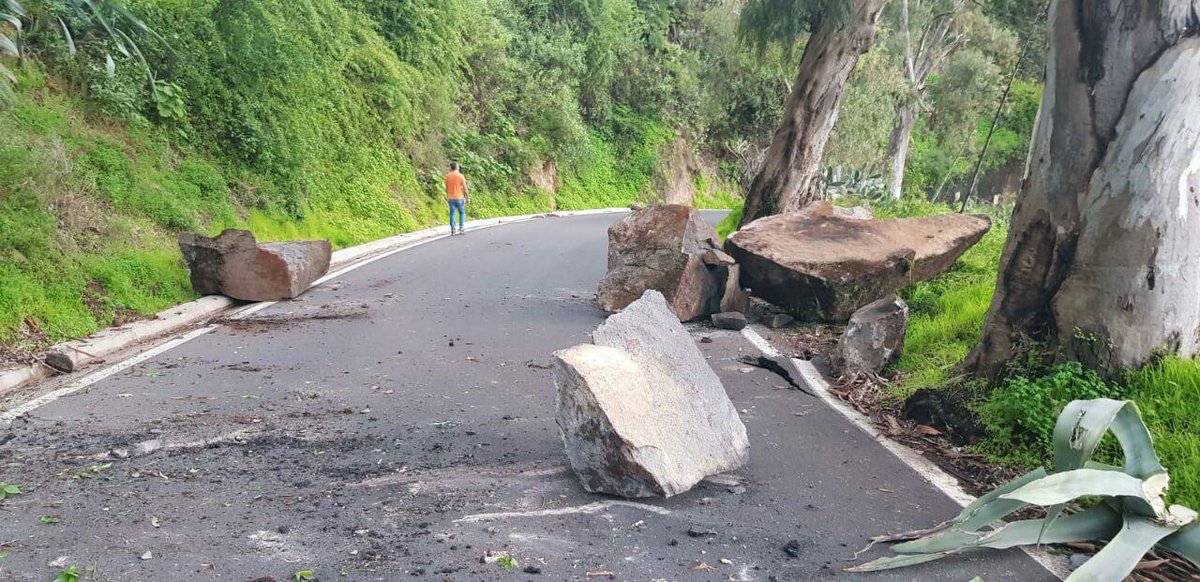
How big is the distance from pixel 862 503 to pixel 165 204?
11502mm

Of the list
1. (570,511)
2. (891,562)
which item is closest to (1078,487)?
(891,562)

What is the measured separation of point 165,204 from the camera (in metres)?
12.9

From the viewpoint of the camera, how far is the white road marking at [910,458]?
404 centimetres

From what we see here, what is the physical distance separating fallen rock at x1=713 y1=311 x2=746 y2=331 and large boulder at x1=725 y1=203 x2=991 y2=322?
68cm

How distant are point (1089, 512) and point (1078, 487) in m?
0.40

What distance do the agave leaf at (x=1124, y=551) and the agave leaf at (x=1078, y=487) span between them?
0.37 ft

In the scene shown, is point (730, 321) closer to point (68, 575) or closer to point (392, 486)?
point (392, 486)

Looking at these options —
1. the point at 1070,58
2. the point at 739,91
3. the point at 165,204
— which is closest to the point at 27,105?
the point at 165,204

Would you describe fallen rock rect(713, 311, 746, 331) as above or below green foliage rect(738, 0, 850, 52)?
below

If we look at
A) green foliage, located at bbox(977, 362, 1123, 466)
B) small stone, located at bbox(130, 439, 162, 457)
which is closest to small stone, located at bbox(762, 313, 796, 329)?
green foliage, located at bbox(977, 362, 1123, 466)

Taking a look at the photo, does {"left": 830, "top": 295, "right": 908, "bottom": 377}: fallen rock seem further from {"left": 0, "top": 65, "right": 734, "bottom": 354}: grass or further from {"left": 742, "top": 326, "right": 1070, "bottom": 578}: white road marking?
{"left": 0, "top": 65, "right": 734, "bottom": 354}: grass

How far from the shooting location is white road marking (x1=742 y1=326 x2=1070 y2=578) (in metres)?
4.04

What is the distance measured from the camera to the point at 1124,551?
3686mm

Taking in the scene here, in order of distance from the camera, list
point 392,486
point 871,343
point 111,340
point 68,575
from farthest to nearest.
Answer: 1. point 111,340
2. point 871,343
3. point 392,486
4. point 68,575
